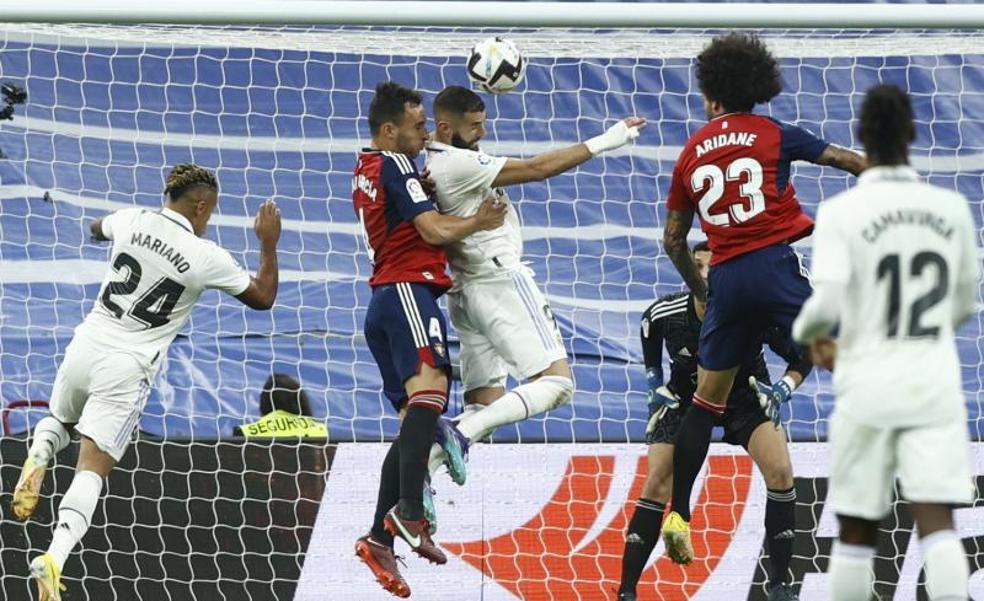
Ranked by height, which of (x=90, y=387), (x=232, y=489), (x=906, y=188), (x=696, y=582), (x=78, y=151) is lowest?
(x=696, y=582)

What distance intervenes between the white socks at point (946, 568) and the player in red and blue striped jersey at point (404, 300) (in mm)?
2825

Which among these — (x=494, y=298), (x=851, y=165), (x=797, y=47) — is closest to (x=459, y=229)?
(x=494, y=298)

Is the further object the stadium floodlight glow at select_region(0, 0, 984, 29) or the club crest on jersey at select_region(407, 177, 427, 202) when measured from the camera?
the stadium floodlight glow at select_region(0, 0, 984, 29)

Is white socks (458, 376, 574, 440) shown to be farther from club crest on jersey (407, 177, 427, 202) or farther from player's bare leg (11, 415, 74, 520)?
player's bare leg (11, 415, 74, 520)

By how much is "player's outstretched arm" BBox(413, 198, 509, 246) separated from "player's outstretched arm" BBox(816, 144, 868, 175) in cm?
147

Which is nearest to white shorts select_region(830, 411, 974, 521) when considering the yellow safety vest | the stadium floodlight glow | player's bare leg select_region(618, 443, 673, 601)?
player's bare leg select_region(618, 443, 673, 601)

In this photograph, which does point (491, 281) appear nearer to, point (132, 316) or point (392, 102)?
point (392, 102)

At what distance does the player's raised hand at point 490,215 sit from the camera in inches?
314

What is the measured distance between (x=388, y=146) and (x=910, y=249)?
3.33 metres

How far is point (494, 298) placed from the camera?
8.34 m

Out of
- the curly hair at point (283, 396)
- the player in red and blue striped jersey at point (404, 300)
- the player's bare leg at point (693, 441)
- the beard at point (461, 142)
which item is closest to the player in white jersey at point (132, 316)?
the player in red and blue striped jersey at point (404, 300)

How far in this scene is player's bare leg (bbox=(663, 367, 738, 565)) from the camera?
7777 mm

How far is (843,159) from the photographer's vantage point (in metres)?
7.50

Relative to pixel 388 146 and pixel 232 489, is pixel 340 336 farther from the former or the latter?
pixel 388 146
